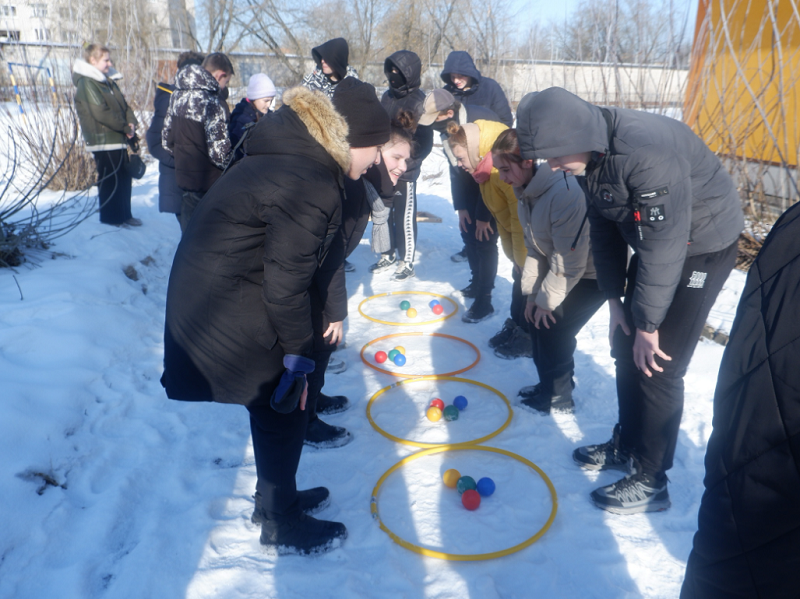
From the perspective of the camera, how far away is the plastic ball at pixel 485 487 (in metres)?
2.94

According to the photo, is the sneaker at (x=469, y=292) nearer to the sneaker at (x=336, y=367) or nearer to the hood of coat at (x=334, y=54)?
the sneaker at (x=336, y=367)

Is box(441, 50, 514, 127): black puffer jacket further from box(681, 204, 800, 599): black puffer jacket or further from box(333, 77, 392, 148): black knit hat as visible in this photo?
box(681, 204, 800, 599): black puffer jacket

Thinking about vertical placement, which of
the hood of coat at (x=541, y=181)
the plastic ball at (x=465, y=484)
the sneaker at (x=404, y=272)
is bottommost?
the plastic ball at (x=465, y=484)

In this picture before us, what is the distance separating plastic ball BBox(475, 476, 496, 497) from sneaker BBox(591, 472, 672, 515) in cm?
60

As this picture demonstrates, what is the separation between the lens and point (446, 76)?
590cm

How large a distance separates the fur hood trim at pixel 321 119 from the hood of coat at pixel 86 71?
5.14m

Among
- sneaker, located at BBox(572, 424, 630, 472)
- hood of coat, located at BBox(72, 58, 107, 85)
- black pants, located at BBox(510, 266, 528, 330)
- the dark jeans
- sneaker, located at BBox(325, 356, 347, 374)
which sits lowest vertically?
sneaker, located at BBox(325, 356, 347, 374)

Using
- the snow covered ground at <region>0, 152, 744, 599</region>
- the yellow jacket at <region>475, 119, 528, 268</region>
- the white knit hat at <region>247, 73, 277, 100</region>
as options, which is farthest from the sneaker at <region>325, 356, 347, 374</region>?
the white knit hat at <region>247, 73, 277, 100</region>

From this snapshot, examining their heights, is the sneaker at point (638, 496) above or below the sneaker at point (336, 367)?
above

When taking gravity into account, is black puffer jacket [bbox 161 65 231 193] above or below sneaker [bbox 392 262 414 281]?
above

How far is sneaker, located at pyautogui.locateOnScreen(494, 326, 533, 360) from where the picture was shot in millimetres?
4562

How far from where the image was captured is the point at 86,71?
19.0ft

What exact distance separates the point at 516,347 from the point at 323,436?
2.01 meters

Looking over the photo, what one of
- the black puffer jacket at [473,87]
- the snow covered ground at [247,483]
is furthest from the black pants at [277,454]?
the black puffer jacket at [473,87]
